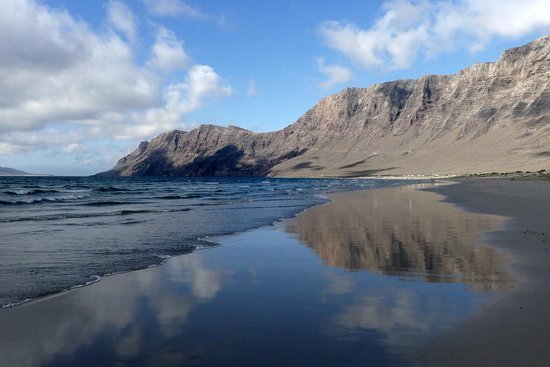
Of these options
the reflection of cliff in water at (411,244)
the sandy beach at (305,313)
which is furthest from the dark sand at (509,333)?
the reflection of cliff in water at (411,244)

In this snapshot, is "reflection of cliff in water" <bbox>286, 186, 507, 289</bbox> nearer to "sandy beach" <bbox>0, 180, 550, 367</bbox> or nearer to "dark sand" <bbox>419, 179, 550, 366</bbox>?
"sandy beach" <bbox>0, 180, 550, 367</bbox>

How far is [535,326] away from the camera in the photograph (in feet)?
22.1

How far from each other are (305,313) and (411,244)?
8.53 metres

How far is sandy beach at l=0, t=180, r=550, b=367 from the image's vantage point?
5.91 meters

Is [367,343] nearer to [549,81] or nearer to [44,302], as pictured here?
[44,302]

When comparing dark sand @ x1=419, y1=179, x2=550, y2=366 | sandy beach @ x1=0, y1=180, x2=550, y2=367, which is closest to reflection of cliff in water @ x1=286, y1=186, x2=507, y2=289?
sandy beach @ x1=0, y1=180, x2=550, y2=367

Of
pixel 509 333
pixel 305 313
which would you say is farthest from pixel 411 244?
pixel 509 333

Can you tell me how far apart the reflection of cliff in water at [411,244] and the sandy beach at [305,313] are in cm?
10

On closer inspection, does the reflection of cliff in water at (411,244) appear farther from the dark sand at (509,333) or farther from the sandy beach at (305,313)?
Answer: the dark sand at (509,333)

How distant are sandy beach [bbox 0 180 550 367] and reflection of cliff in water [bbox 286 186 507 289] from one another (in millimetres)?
95

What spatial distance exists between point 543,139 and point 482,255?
169541 millimetres

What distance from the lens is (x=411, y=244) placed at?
15.2 meters

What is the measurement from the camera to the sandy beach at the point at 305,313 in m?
5.91

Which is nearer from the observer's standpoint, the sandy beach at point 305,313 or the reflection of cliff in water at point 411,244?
the sandy beach at point 305,313
